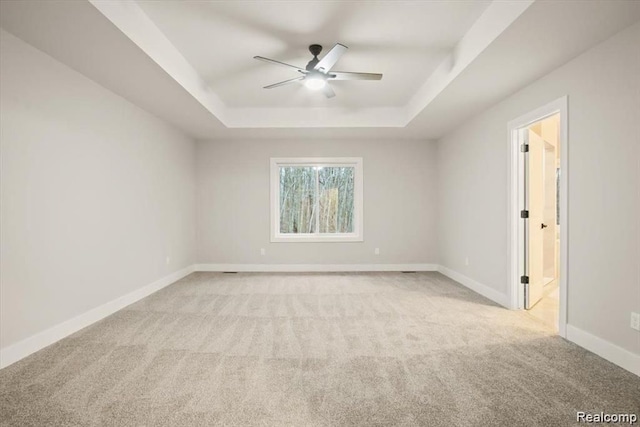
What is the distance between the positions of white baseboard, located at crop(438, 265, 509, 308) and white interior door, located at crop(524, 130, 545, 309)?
0.24m

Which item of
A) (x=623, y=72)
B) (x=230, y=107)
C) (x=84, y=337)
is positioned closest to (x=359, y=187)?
(x=230, y=107)

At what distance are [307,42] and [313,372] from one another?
2.93 m

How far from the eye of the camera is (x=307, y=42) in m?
3.30

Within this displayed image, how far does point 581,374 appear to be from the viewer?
2.29 meters

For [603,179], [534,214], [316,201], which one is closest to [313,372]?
[603,179]

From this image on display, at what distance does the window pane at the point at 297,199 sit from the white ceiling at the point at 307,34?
2236mm

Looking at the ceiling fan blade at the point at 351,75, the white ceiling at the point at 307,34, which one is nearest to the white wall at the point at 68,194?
the white ceiling at the point at 307,34

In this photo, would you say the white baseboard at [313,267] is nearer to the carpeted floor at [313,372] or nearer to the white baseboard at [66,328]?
the white baseboard at [66,328]

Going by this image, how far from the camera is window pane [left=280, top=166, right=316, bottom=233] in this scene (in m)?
6.48

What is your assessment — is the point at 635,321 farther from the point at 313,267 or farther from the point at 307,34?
the point at 313,267

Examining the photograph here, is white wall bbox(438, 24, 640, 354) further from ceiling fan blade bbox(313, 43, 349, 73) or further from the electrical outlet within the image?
ceiling fan blade bbox(313, 43, 349, 73)

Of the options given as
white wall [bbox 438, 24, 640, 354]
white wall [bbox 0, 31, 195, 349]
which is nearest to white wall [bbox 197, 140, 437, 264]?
white wall [bbox 0, 31, 195, 349]

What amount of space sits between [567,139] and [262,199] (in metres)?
4.68

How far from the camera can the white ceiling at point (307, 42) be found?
2377 mm
